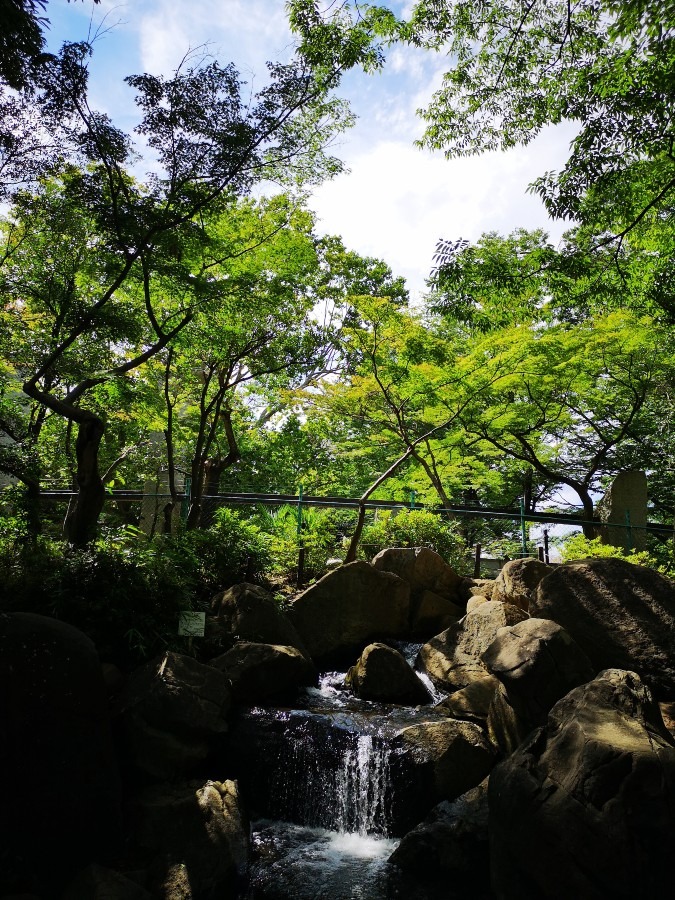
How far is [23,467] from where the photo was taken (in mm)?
8039

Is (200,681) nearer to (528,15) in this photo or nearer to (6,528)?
(6,528)

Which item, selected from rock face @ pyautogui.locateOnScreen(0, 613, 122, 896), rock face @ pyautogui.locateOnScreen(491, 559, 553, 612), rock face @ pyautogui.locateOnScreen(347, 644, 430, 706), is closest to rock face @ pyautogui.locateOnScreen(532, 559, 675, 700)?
rock face @ pyautogui.locateOnScreen(491, 559, 553, 612)

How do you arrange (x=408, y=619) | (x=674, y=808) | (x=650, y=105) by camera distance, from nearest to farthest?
(x=674, y=808), (x=650, y=105), (x=408, y=619)

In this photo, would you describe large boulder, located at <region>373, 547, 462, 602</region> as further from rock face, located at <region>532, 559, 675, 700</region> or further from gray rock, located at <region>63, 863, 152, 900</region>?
gray rock, located at <region>63, 863, 152, 900</region>

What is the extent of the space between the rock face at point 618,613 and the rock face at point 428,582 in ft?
9.51

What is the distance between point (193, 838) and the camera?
16.8 feet

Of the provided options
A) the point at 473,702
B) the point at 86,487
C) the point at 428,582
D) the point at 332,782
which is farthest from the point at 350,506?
the point at 332,782

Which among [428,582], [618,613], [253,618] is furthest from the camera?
[428,582]

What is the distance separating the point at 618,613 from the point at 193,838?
18.5 ft

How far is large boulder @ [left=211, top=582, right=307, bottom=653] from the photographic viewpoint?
8227mm

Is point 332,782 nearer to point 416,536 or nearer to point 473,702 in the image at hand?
point 473,702

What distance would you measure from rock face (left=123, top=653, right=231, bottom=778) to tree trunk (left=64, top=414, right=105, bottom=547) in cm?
254

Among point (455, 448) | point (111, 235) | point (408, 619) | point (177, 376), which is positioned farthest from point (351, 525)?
point (111, 235)

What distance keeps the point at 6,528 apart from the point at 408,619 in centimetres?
701
